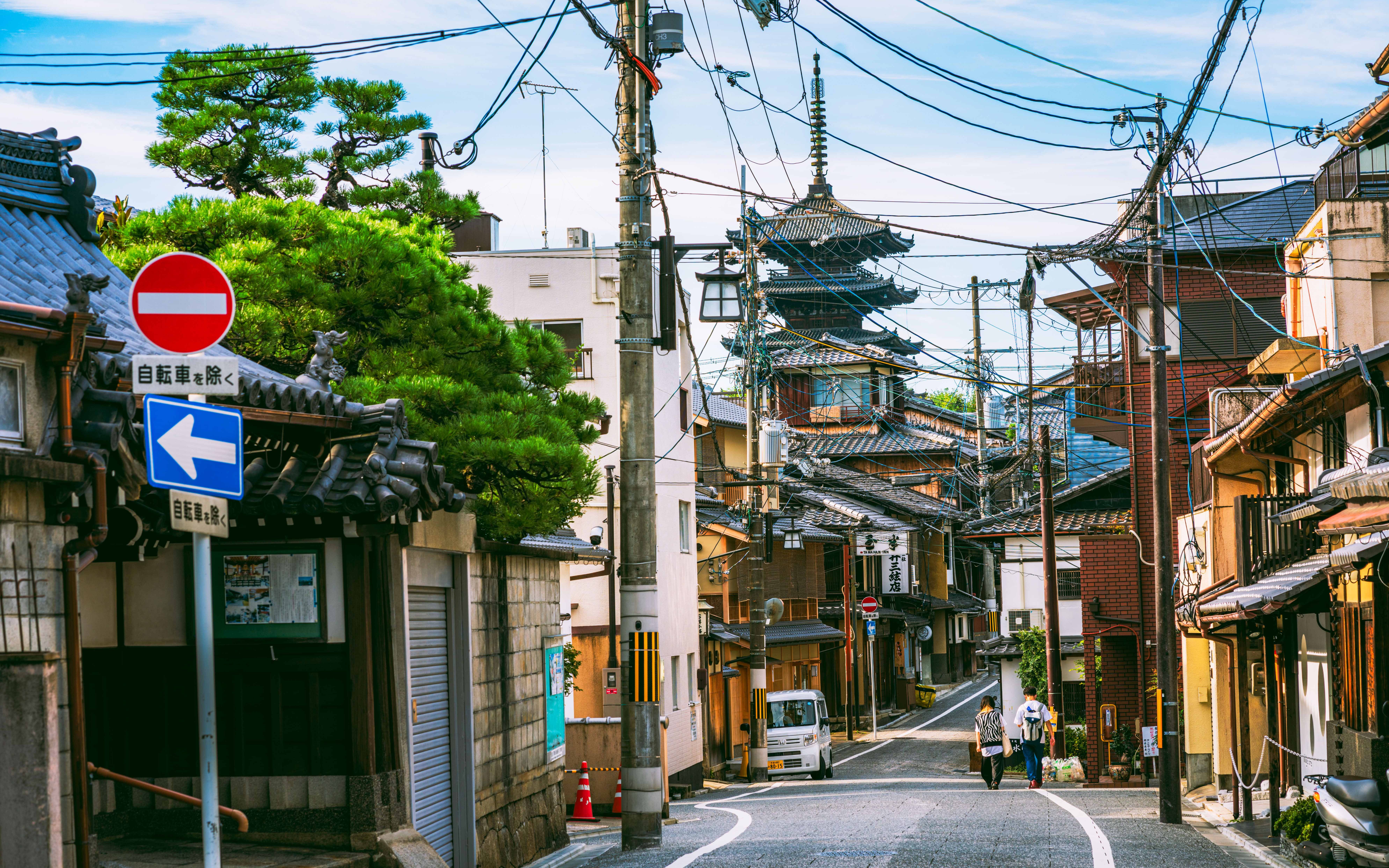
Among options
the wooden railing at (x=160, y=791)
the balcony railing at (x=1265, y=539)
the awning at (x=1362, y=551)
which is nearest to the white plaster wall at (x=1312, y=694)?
the balcony railing at (x=1265, y=539)

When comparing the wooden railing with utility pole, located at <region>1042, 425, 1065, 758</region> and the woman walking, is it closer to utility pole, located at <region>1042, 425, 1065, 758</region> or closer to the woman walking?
the woman walking

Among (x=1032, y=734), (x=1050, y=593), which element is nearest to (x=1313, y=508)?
(x=1032, y=734)

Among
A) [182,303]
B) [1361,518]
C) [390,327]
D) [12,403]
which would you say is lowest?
[1361,518]

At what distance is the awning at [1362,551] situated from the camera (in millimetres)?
11305

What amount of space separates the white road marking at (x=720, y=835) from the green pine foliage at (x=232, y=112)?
897 centimetres

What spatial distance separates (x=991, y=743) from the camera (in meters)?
27.7

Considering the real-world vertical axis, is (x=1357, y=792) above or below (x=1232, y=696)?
above

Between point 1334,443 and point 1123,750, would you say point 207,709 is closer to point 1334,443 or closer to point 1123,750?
point 1334,443

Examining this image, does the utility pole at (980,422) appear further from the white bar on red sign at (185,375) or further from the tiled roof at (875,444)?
the white bar on red sign at (185,375)

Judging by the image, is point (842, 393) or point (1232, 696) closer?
point (1232, 696)

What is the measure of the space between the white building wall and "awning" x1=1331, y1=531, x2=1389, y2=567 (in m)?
20.2

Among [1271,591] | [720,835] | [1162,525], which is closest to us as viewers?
[1271,591]

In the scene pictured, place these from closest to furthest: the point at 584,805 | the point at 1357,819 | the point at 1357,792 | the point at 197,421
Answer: the point at 197,421, the point at 1357,819, the point at 1357,792, the point at 584,805

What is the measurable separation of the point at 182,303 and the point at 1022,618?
43042mm
